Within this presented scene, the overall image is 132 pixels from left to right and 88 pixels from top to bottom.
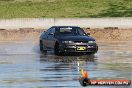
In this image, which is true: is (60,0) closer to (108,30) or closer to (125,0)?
(125,0)

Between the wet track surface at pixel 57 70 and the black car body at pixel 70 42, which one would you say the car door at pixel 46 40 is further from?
the wet track surface at pixel 57 70

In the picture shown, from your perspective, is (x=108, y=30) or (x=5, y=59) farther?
(x=108, y=30)

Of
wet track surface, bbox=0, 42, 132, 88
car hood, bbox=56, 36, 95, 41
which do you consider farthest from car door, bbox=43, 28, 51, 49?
wet track surface, bbox=0, 42, 132, 88

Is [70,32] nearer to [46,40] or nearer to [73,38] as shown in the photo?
[46,40]

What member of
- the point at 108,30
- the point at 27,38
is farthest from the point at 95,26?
the point at 27,38

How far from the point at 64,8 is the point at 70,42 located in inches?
1372

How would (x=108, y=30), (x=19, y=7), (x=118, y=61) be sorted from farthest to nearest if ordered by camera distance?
(x=19, y=7) < (x=108, y=30) < (x=118, y=61)

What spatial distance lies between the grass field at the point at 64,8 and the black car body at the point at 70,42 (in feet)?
92.0

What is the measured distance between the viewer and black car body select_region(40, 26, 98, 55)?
97.6 ft

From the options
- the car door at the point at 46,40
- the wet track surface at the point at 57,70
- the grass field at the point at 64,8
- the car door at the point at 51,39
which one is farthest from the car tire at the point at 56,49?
the grass field at the point at 64,8

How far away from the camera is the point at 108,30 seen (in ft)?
167

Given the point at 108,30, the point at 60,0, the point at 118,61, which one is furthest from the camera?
the point at 60,0

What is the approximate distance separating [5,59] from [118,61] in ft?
15.4

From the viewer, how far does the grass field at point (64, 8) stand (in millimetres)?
60844
